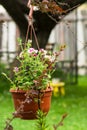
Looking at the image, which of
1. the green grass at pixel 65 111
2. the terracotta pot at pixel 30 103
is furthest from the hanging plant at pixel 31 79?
the green grass at pixel 65 111

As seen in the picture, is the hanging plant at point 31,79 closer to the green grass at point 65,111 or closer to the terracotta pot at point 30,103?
the terracotta pot at point 30,103

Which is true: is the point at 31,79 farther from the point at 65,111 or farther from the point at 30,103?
the point at 65,111

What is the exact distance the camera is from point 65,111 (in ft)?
37.5

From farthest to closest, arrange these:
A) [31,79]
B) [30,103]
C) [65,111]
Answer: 1. [65,111]
2. [30,103]
3. [31,79]

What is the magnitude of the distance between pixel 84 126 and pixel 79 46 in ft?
45.0

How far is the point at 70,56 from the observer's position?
2211cm

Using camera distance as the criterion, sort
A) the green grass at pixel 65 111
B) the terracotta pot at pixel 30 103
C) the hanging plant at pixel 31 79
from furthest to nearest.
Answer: the green grass at pixel 65 111 < the terracotta pot at pixel 30 103 < the hanging plant at pixel 31 79

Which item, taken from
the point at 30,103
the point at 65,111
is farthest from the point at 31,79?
the point at 65,111

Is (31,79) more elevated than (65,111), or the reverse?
(31,79)

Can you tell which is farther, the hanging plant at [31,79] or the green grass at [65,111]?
the green grass at [65,111]

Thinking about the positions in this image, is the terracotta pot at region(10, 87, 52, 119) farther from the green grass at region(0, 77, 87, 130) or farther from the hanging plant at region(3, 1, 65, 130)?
the green grass at region(0, 77, 87, 130)

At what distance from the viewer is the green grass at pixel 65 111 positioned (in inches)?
365

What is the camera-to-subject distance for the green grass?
927 cm

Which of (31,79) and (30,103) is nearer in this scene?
(31,79)
